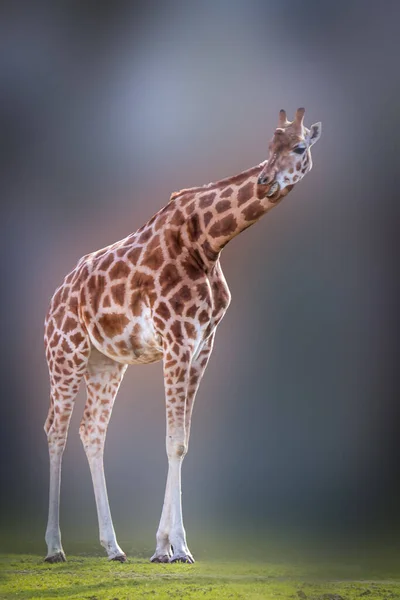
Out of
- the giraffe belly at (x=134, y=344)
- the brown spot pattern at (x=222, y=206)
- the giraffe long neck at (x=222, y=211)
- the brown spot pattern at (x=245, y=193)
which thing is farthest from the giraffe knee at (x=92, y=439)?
the brown spot pattern at (x=245, y=193)

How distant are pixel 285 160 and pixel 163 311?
37.9 inches

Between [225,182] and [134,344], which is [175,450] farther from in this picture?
[225,182]

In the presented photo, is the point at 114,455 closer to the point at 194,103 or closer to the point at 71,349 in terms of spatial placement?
the point at 71,349

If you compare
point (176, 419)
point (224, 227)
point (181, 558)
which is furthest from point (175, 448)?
point (224, 227)

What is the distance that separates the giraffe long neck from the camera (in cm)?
455

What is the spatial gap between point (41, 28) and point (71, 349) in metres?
2.58

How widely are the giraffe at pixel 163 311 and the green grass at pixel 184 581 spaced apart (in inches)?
5.7

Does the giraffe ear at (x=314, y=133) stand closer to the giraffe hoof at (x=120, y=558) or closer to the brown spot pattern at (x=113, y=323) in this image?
the brown spot pattern at (x=113, y=323)

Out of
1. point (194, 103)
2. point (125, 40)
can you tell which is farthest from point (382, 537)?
point (125, 40)

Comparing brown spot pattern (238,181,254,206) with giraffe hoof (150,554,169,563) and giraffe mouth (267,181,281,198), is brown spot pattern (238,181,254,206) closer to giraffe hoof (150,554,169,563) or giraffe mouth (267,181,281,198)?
giraffe mouth (267,181,281,198)

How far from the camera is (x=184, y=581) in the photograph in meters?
4.25

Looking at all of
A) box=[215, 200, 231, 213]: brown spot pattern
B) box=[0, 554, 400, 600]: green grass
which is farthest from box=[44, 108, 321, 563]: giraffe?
box=[0, 554, 400, 600]: green grass

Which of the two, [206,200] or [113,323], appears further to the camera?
[113,323]

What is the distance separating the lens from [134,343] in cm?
480
